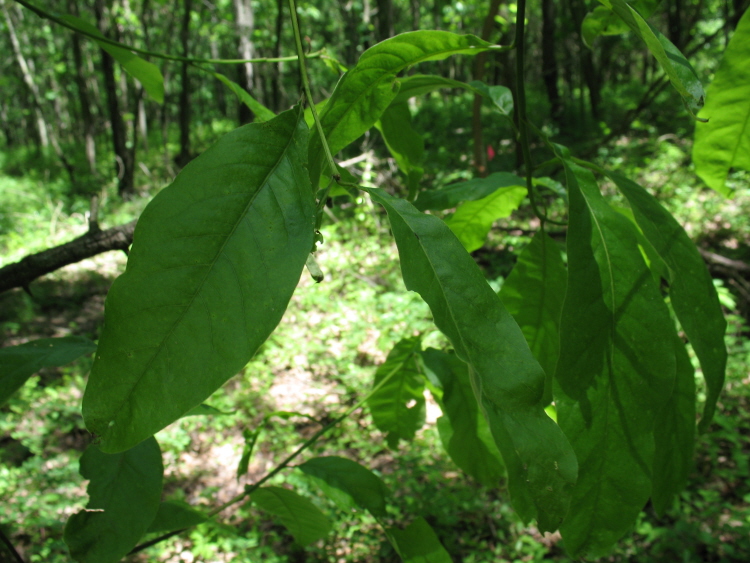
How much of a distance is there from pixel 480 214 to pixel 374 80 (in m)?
0.41

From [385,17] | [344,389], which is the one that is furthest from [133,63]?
[385,17]

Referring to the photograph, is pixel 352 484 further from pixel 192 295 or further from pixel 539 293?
pixel 192 295

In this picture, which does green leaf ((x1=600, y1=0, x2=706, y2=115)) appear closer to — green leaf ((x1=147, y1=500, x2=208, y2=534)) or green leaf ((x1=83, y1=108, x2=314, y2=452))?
green leaf ((x1=83, y1=108, x2=314, y2=452))

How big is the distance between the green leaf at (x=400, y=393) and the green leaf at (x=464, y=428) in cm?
9

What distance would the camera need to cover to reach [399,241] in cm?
40

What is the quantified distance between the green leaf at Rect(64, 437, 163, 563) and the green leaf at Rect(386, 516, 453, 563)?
0.32 m

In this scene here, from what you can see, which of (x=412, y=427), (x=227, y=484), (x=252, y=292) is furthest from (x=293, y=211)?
(x=227, y=484)

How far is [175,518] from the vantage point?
72 centimetres

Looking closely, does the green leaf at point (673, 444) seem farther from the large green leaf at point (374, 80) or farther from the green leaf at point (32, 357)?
the green leaf at point (32, 357)

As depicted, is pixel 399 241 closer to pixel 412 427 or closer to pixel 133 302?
pixel 133 302

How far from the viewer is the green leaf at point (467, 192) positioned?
0.77 metres

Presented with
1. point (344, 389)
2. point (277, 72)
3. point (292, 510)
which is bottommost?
point (344, 389)

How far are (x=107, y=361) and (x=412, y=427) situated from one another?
75 centimetres

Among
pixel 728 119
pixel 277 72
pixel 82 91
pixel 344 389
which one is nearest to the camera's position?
pixel 728 119
